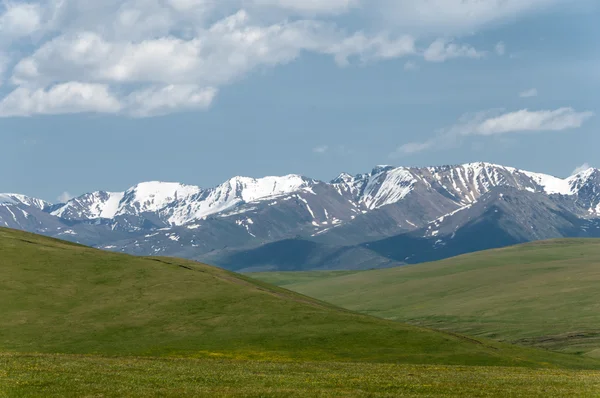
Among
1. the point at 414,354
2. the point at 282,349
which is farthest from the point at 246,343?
the point at 414,354

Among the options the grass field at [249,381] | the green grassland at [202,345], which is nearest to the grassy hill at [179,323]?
the green grassland at [202,345]

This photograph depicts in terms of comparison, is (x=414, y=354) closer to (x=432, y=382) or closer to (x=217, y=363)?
(x=217, y=363)

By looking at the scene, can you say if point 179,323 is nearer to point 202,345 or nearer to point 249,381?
point 202,345

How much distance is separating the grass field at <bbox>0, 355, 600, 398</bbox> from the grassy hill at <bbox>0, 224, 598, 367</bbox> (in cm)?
3175

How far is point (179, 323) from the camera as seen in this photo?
131500 millimetres

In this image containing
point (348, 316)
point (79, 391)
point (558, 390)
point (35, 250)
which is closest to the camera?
point (79, 391)

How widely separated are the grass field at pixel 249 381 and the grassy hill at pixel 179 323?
3175 centimetres

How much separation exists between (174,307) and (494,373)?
74848mm

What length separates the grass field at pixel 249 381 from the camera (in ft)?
183

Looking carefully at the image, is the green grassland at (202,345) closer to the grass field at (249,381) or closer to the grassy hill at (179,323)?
the grass field at (249,381)

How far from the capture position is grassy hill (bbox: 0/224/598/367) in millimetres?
113500

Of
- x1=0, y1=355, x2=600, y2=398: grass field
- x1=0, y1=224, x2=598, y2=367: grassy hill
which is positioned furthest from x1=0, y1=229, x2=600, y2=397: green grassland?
x1=0, y1=224, x2=598, y2=367: grassy hill

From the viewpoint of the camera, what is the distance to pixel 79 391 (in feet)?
178

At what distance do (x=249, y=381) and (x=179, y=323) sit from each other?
70.3 metres
